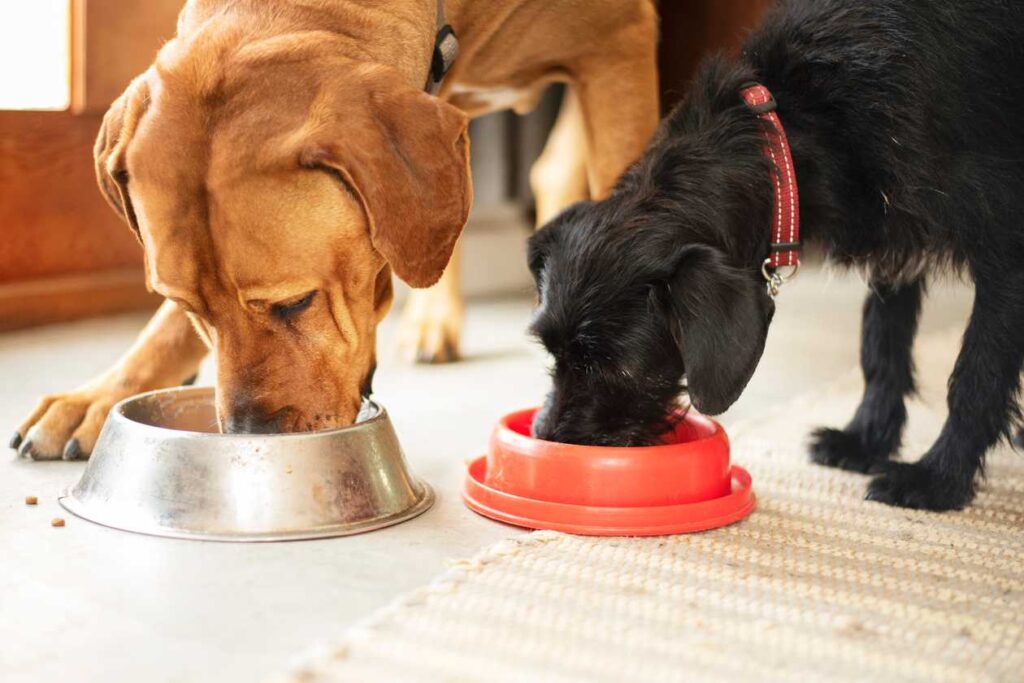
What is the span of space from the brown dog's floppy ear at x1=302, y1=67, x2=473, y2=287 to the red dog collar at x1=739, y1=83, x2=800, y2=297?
0.58m

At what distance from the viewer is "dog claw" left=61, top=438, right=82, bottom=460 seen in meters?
2.31

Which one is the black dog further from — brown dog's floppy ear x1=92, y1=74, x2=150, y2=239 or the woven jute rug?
brown dog's floppy ear x1=92, y1=74, x2=150, y2=239

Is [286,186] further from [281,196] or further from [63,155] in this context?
[63,155]

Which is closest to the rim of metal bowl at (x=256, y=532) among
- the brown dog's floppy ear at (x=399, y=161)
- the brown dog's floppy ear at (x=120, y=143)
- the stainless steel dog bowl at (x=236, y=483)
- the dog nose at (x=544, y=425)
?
the stainless steel dog bowl at (x=236, y=483)

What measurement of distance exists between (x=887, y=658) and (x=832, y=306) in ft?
11.7

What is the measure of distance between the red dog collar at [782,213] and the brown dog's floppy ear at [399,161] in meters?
0.58

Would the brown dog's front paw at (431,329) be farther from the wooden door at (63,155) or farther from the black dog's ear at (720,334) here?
the black dog's ear at (720,334)

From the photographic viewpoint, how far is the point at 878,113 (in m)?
2.19

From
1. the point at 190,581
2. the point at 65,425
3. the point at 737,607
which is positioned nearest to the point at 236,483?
the point at 190,581

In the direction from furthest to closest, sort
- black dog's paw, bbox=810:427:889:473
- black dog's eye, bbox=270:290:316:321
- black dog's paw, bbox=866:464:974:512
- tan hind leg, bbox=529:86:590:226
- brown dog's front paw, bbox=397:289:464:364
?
tan hind leg, bbox=529:86:590:226, brown dog's front paw, bbox=397:289:464:364, black dog's paw, bbox=810:427:889:473, black dog's paw, bbox=866:464:974:512, black dog's eye, bbox=270:290:316:321

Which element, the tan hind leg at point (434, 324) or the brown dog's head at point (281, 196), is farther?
the tan hind leg at point (434, 324)

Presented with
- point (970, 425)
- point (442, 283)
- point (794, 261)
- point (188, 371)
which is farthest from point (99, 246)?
point (970, 425)

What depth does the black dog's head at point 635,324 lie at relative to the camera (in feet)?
6.19

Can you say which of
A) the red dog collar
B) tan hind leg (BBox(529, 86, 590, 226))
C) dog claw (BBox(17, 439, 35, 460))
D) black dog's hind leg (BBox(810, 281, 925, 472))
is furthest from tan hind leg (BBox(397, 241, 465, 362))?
the red dog collar
